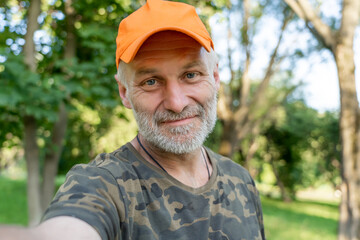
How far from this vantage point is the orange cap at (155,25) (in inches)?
57.5

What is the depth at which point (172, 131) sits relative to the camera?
158cm

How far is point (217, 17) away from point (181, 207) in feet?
17.1

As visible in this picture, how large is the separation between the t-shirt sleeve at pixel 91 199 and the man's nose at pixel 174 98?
377 mm

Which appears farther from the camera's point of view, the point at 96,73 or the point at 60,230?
the point at 96,73

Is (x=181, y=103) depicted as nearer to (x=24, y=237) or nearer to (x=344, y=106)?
(x=24, y=237)

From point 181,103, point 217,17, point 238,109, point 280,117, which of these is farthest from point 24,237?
point 280,117

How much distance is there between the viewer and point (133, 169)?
1471 millimetres

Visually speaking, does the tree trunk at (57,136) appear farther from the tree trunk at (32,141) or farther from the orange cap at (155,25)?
the orange cap at (155,25)

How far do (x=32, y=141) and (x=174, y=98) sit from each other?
A: 4800mm

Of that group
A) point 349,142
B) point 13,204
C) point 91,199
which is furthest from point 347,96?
point 13,204

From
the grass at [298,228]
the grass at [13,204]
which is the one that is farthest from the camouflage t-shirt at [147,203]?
the grass at [298,228]

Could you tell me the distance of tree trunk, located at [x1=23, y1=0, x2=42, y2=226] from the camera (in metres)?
5.51

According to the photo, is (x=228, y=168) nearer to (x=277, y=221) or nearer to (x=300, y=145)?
(x=277, y=221)

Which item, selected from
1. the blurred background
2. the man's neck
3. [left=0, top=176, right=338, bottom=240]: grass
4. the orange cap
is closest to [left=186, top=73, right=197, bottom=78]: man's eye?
the orange cap
